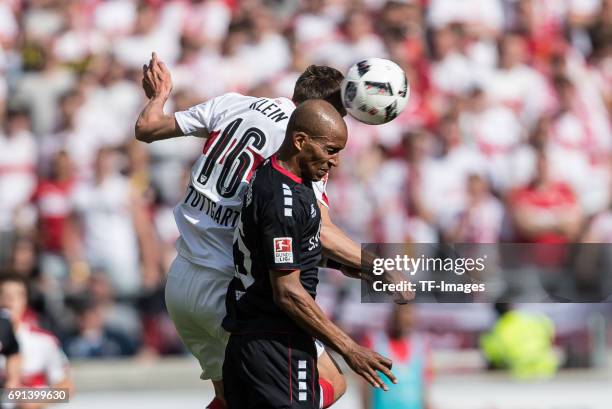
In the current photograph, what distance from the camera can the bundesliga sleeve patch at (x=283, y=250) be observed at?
5879 mm

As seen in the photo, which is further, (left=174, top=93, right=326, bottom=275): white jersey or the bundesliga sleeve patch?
(left=174, top=93, right=326, bottom=275): white jersey

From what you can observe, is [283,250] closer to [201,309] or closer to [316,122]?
[316,122]

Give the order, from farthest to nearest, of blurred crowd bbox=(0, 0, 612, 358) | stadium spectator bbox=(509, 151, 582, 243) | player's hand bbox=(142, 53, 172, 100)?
stadium spectator bbox=(509, 151, 582, 243) < blurred crowd bbox=(0, 0, 612, 358) < player's hand bbox=(142, 53, 172, 100)

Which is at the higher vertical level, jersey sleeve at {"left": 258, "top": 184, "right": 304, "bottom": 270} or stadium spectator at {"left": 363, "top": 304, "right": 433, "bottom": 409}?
jersey sleeve at {"left": 258, "top": 184, "right": 304, "bottom": 270}

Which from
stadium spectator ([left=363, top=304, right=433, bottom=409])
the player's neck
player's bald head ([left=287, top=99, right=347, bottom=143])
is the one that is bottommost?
stadium spectator ([left=363, top=304, right=433, bottom=409])

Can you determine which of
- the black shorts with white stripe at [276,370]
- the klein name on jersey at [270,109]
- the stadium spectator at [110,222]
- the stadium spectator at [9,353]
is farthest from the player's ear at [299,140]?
the stadium spectator at [110,222]

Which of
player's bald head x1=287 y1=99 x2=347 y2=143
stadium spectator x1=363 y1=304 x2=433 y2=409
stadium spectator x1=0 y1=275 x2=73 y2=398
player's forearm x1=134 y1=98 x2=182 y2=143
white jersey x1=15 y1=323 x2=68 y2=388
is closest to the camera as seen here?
player's bald head x1=287 y1=99 x2=347 y2=143

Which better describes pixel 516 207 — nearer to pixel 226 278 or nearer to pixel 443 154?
pixel 443 154

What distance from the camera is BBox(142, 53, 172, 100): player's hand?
7.10m

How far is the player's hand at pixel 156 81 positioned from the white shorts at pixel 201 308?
96 cm

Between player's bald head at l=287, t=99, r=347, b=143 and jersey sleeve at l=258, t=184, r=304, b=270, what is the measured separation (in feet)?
0.96

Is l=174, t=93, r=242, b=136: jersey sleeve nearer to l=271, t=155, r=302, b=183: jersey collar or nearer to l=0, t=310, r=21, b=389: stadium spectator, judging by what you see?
l=271, t=155, r=302, b=183: jersey collar
